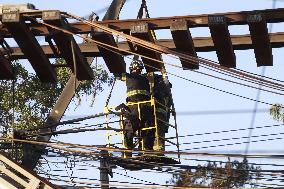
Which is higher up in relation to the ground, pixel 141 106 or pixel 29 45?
pixel 29 45

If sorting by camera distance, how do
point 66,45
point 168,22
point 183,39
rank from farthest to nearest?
point 66,45 < point 183,39 < point 168,22

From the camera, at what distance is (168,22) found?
10.7 meters

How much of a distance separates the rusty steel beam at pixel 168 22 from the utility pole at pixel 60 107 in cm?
97

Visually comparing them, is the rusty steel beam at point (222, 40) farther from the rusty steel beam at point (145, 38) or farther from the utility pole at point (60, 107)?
the utility pole at point (60, 107)

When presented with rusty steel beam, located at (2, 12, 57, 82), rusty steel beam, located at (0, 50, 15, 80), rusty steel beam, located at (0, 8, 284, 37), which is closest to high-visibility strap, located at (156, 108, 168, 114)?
rusty steel beam, located at (2, 12, 57, 82)

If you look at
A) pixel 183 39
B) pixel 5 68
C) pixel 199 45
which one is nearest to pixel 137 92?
pixel 5 68

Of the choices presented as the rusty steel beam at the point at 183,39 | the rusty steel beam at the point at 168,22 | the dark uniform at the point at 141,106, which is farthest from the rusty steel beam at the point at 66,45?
the dark uniform at the point at 141,106

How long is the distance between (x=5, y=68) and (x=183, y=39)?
9.45 feet

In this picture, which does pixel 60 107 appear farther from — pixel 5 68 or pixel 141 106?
pixel 141 106

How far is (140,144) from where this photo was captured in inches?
533

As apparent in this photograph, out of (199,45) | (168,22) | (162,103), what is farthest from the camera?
(162,103)

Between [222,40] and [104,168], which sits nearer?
[222,40]

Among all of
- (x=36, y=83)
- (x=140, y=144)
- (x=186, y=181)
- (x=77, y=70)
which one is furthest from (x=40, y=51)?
(x=186, y=181)

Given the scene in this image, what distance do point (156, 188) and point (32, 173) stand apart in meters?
1.49
